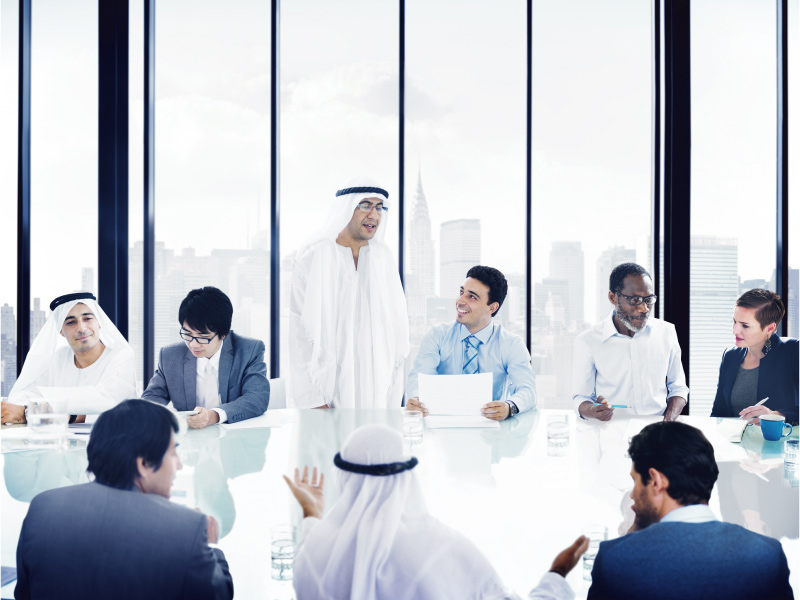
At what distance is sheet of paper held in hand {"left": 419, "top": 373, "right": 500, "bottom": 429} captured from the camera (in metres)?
2.60

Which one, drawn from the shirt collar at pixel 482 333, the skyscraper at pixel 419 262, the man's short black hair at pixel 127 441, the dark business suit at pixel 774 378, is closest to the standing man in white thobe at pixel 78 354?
the man's short black hair at pixel 127 441

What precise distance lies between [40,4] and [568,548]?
533 cm

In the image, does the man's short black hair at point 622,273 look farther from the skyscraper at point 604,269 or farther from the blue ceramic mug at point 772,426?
the skyscraper at point 604,269

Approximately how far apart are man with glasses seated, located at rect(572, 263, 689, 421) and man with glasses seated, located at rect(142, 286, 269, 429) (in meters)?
1.65

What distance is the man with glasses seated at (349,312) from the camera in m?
3.52

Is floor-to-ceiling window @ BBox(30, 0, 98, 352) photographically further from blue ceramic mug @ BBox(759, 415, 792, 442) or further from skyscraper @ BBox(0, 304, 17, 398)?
blue ceramic mug @ BBox(759, 415, 792, 442)

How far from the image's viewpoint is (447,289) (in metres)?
4.28

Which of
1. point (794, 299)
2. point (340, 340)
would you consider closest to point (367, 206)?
point (340, 340)

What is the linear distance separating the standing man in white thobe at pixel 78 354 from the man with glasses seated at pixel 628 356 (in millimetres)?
2341

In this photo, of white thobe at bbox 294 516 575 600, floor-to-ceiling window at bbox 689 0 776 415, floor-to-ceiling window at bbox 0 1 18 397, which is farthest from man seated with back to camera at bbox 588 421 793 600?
floor-to-ceiling window at bbox 0 1 18 397

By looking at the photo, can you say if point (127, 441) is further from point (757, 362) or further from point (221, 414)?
point (757, 362)

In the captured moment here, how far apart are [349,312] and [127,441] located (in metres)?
2.25

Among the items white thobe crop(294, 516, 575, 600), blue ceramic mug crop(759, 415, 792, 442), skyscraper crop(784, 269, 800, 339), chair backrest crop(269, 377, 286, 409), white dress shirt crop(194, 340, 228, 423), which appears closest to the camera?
white thobe crop(294, 516, 575, 600)

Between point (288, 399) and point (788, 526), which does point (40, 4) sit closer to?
point (288, 399)
